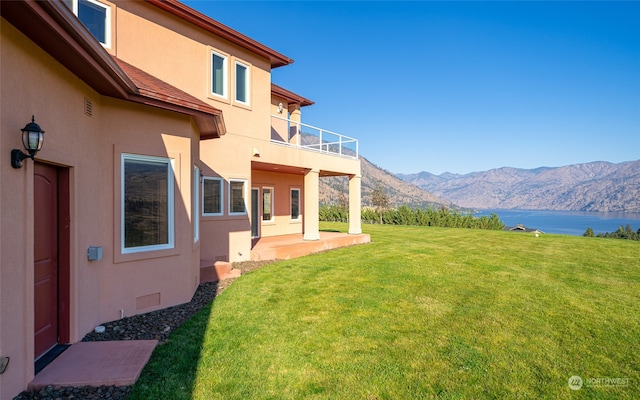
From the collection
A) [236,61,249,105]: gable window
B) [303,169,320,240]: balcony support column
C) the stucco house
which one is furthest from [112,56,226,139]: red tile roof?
[303,169,320,240]: balcony support column

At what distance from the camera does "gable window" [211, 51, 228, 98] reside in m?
9.98

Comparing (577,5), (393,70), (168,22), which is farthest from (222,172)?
(393,70)

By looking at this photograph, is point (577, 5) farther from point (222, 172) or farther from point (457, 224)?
point (222, 172)

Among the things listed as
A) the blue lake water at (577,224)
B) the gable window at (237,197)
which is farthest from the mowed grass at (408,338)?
the blue lake water at (577,224)

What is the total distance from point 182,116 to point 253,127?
15.0ft

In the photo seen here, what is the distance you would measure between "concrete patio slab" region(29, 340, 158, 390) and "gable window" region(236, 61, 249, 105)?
8.11 m

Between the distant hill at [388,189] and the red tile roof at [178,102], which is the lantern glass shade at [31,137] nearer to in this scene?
the red tile roof at [178,102]

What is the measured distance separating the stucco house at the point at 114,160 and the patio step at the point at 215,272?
218 millimetres

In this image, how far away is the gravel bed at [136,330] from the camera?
3449 millimetres

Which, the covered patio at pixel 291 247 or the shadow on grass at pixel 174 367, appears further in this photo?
the covered patio at pixel 291 247

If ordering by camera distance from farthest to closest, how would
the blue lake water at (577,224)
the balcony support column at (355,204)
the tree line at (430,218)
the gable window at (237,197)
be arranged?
the blue lake water at (577,224) → the tree line at (430,218) → the balcony support column at (355,204) → the gable window at (237,197)

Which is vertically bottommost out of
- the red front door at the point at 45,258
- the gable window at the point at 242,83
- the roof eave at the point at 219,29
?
the red front door at the point at 45,258

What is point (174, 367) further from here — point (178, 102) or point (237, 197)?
point (237, 197)

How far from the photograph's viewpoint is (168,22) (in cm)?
884
